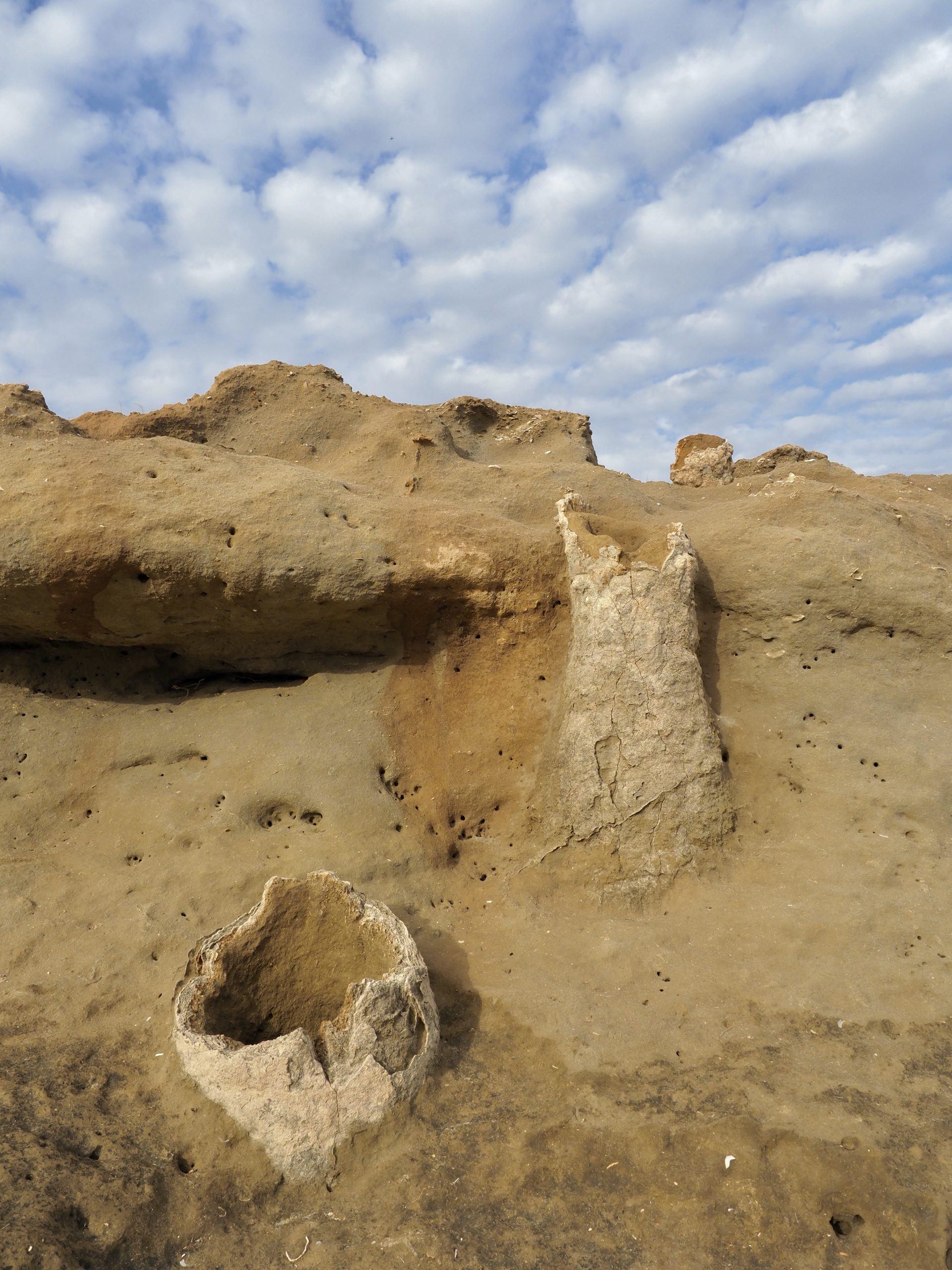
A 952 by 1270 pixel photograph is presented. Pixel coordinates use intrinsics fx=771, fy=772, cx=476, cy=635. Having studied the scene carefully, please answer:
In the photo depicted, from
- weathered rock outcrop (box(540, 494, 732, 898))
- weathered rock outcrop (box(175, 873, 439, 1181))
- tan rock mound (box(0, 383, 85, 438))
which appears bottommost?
weathered rock outcrop (box(175, 873, 439, 1181))

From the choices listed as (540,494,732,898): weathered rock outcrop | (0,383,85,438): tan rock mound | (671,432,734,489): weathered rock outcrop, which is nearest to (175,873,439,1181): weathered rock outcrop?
(540,494,732,898): weathered rock outcrop

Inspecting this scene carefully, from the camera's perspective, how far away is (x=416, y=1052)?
3.58m


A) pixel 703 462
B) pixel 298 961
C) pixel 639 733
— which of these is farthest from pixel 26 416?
pixel 703 462

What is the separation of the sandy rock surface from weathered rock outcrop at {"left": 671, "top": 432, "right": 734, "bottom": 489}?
236 centimetres

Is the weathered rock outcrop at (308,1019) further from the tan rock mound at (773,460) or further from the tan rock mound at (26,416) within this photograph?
the tan rock mound at (773,460)

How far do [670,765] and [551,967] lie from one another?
4.73 ft

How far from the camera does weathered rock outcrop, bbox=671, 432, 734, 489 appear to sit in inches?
358

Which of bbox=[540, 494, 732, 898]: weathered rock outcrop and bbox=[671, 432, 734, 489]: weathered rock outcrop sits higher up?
bbox=[671, 432, 734, 489]: weathered rock outcrop

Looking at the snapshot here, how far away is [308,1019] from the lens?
3.92 metres

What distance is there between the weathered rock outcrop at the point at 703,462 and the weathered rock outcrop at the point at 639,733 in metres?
4.14

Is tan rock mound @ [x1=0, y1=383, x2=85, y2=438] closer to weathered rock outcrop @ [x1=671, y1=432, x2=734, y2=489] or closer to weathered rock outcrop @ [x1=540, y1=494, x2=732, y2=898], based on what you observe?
weathered rock outcrop @ [x1=540, y1=494, x2=732, y2=898]

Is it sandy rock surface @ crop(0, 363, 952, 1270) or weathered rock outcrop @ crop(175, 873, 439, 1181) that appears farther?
weathered rock outcrop @ crop(175, 873, 439, 1181)

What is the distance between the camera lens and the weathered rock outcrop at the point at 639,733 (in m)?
4.88

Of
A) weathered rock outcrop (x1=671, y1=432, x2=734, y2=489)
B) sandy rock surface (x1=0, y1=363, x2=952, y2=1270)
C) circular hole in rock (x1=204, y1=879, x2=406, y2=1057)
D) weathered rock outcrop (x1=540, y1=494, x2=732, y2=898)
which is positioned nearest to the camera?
sandy rock surface (x1=0, y1=363, x2=952, y2=1270)
